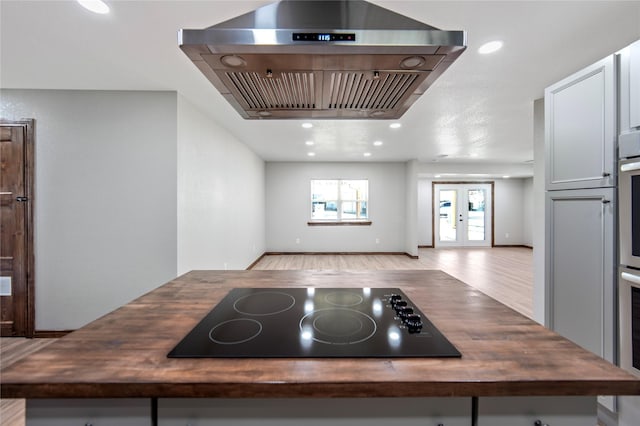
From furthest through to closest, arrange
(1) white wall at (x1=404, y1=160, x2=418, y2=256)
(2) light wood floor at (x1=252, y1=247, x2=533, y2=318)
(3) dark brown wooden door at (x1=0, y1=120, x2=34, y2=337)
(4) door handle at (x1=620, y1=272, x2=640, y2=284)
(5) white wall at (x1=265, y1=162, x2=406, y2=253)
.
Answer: (5) white wall at (x1=265, y1=162, x2=406, y2=253) → (1) white wall at (x1=404, y1=160, x2=418, y2=256) → (2) light wood floor at (x1=252, y1=247, x2=533, y2=318) → (3) dark brown wooden door at (x1=0, y1=120, x2=34, y2=337) → (4) door handle at (x1=620, y1=272, x2=640, y2=284)

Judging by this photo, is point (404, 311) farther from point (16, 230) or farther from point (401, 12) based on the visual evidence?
point (16, 230)

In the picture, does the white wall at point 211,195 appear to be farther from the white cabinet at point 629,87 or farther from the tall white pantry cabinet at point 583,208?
the white cabinet at point 629,87

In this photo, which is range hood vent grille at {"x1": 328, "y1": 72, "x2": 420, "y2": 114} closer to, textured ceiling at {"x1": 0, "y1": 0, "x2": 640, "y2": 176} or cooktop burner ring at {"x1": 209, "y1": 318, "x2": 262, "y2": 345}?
textured ceiling at {"x1": 0, "y1": 0, "x2": 640, "y2": 176}

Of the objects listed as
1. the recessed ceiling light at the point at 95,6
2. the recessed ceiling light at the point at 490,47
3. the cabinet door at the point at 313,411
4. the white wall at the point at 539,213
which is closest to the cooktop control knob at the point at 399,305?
the cabinet door at the point at 313,411

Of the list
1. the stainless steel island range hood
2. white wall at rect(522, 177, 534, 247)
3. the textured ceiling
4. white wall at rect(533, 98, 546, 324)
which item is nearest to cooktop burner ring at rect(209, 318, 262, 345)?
the stainless steel island range hood

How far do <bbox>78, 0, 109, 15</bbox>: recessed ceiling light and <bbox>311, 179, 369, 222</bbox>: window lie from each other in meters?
5.99

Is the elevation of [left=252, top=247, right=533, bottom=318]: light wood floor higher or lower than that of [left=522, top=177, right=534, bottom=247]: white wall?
lower

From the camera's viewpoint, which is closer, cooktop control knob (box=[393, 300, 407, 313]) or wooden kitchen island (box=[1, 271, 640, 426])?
wooden kitchen island (box=[1, 271, 640, 426])

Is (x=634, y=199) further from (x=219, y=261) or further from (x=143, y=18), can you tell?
(x=219, y=261)

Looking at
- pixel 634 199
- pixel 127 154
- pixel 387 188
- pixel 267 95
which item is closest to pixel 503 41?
pixel 634 199

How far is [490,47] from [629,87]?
33.0 inches

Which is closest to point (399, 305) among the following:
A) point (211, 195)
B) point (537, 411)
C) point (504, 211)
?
point (537, 411)

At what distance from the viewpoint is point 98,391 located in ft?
1.94

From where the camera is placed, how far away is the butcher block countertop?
1.95 feet
